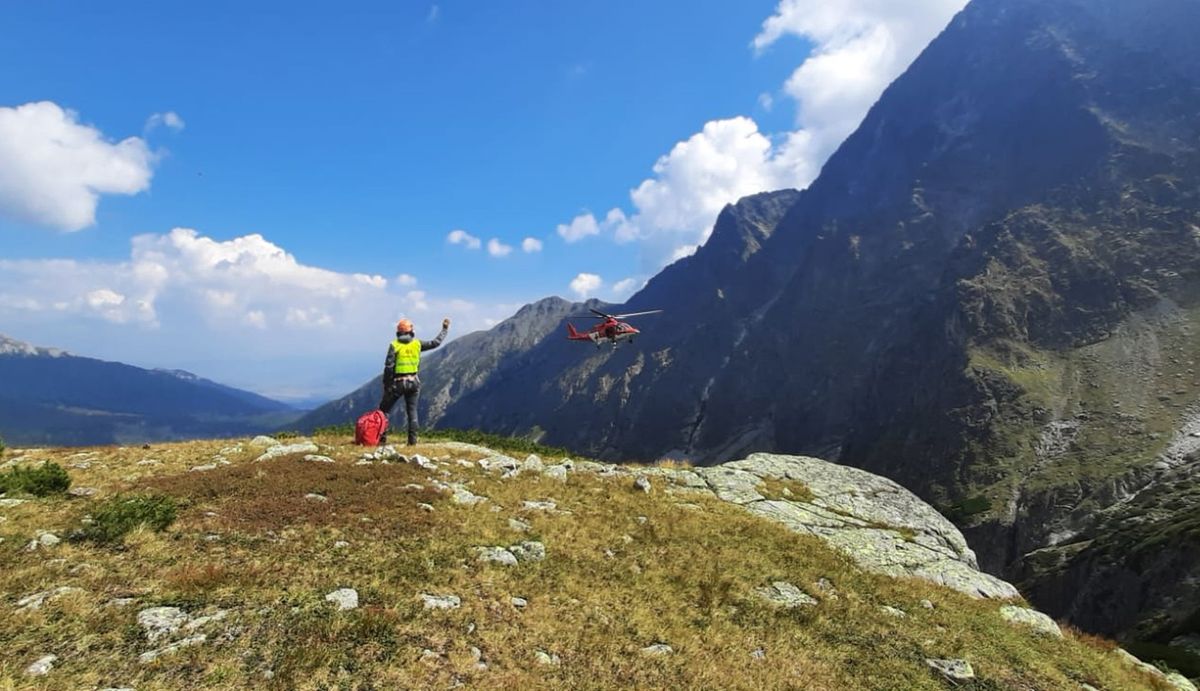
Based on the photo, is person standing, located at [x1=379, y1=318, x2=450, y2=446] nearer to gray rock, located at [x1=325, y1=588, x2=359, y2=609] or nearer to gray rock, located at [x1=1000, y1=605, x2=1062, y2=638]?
gray rock, located at [x1=325, y1=588, x2=359, y2=609]

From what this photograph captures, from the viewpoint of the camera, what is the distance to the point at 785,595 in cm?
1455

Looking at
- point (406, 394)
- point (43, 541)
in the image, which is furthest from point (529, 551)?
point (406, 394)

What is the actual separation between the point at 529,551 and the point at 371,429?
1258cm

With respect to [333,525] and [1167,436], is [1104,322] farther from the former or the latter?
[333,525]

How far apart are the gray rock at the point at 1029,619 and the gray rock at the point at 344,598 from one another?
53.0 ft

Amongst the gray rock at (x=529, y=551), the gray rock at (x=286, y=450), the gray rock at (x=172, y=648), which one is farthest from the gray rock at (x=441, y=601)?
the gray rock at (x=286, y=450)

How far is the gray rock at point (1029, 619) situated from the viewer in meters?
15.9

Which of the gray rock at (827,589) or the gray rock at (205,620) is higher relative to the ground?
the gray rock at (205,620)

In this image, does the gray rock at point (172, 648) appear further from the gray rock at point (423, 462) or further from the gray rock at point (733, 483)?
the gray rock at point (733, 483)

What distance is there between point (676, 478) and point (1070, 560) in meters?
128

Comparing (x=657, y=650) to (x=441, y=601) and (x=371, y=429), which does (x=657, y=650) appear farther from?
(x=371, y=429)

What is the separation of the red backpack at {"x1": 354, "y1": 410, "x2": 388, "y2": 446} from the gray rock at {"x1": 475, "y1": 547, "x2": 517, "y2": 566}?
11908mm

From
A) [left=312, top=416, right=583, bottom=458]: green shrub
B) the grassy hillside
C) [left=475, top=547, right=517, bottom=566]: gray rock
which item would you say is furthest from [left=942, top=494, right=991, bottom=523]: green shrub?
[left=475, top=547, right=517, bottom=566]: gray rock

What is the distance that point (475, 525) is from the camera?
49.2 ft
